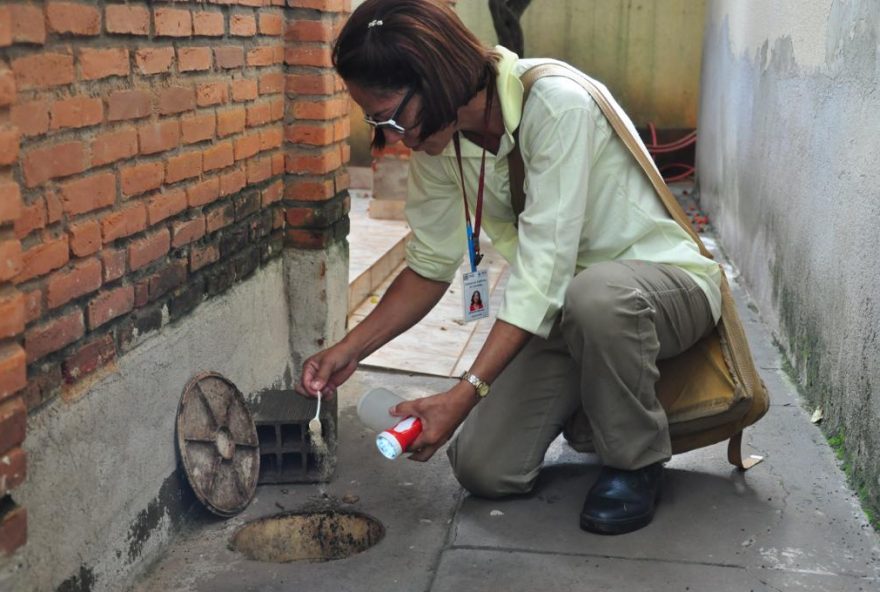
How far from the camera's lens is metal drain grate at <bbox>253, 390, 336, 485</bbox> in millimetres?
3545

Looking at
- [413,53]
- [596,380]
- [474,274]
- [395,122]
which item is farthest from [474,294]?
[413,53]

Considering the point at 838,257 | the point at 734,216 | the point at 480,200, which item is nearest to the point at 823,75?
the point at 838,257

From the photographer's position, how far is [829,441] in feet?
12.8

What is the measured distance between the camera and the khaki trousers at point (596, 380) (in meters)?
3.08

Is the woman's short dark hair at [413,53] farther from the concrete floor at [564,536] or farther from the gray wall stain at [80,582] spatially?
the gray wall stain at [80,582]

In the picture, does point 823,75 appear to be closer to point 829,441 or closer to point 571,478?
point 829,441

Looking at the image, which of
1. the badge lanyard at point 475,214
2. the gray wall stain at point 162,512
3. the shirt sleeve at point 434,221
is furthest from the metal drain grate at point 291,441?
the badge lanyard at point 475,214

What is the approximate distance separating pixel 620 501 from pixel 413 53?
141 cm

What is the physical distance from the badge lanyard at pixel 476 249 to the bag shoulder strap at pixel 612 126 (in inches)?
3.5

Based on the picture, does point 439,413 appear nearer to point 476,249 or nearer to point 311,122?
point 476,249

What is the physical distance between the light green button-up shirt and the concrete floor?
24.7 inches

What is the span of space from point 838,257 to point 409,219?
1577 mm

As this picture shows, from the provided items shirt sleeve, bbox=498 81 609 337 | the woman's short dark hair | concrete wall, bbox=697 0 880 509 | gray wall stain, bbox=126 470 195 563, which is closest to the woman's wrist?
shirt sleeve, bbox=498 81 609 337

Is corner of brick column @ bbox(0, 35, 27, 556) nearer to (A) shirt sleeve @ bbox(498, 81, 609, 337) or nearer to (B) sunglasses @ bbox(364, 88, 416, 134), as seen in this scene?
(B) sunglasses @ bbox(364, 88, 416, 134)
